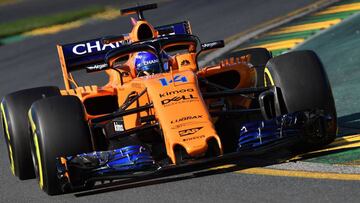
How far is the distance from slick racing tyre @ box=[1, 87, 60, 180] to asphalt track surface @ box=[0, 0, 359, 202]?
13cm

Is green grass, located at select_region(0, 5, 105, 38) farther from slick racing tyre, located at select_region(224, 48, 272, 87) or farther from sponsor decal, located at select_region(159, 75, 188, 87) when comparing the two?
sponsor decal, located at select_region(159, 75, 188, 87)

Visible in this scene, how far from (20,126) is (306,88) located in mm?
2556

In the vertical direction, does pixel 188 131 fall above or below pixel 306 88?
below

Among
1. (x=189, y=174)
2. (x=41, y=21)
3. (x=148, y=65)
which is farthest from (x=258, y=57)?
(x=41, y=21)

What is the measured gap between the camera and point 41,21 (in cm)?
2442

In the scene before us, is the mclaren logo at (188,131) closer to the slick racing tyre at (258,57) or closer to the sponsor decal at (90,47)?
the slick racing tyre at (258,57)

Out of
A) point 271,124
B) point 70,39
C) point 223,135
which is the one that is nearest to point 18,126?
point 223,135

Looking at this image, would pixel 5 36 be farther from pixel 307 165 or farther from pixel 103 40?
pixel 307 165

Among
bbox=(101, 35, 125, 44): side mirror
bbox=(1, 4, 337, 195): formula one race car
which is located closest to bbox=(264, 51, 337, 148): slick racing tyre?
bbox=(1, 4, 337, 195): formula one race car

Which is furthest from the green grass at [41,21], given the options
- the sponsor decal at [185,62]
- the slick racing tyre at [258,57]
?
the sponsor decal at [185,62]

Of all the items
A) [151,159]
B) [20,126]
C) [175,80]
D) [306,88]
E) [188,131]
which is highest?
[175,80]

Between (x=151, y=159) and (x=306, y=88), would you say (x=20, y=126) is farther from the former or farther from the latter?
(x=306, y=88)

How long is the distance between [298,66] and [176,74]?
102 centimetres

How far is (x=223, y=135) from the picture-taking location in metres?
8.77
